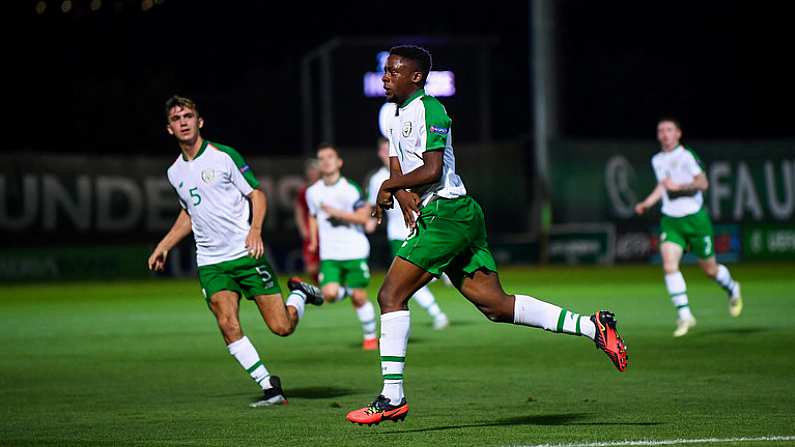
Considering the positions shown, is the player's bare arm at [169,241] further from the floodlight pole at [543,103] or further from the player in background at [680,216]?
the floodlight pole at [543,103]

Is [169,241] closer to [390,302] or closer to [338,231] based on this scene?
[390,302]

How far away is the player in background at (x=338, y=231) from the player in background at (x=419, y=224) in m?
6.56

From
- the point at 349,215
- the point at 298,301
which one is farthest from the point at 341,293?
the point at 298,301

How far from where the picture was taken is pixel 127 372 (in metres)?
13.3

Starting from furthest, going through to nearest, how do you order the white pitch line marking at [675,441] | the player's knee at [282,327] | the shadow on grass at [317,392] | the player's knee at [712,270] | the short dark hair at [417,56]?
the player's knee at [712,270], the shadow on grass at [317,392], the player's knee at [282,327], the short dark hair at [417,56], the white pitch line marking at [675,441]

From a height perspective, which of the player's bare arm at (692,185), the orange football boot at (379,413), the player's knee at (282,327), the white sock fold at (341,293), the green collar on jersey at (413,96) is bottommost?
the orange football boot at (379,413)

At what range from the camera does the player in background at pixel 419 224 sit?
882 centimetres

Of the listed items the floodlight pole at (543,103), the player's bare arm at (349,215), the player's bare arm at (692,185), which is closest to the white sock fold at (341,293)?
the player's bare arm at (349,215)

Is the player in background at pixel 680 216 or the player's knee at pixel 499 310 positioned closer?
the player's knee at pixel 499 310

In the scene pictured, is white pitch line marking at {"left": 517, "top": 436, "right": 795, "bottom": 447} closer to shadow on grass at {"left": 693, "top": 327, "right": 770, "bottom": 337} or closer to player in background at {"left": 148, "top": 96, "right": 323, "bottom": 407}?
player in background at {"left": 148, "top": 96, "right": 323, "bottom": 407}

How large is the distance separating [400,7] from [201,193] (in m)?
45.2

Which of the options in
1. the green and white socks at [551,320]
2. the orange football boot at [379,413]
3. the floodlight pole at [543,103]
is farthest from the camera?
the floodlight pole at [543,103]

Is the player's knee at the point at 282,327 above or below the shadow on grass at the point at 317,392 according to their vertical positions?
above

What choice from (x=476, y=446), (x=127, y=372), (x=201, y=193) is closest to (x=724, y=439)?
(x=476, y=446)
